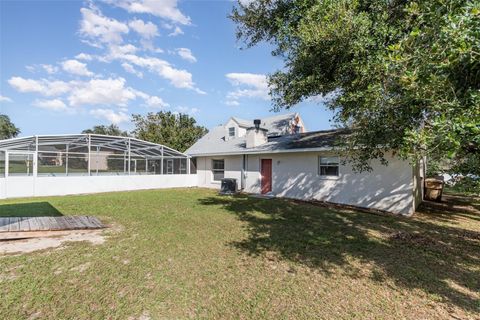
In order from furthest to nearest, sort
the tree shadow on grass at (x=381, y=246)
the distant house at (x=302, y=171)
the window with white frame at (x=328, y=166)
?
the window with white frame at (x=328, y=166) < the distant house at (x=302, y=171) < the tree shadow on grass at (x=381, y=246)

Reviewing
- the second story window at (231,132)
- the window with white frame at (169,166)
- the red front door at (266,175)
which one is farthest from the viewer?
the second story window at (231,132)

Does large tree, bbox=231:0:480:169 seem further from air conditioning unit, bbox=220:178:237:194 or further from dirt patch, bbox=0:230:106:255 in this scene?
air conditioning unit, bbox=220:178:237:194

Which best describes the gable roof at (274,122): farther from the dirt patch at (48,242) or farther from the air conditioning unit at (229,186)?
the dirt patch at (48,242)

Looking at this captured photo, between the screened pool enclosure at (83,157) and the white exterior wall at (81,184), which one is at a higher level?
the screened pool enclosure at (83,157)

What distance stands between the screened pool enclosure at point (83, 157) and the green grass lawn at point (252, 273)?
9427mm

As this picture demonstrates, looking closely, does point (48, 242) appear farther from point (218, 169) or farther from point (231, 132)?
point (231, 132)

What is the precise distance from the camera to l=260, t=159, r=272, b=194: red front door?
1497cm

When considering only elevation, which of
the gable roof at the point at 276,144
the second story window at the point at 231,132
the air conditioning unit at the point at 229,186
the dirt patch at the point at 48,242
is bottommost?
the dirt patch at the point at 48,242

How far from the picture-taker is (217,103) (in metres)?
20.6

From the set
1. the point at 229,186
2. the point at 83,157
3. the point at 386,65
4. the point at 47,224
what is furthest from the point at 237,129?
the point at 386,65

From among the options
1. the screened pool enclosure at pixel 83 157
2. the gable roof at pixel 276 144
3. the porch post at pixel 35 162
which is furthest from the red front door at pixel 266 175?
the porch post at pixel 35 162

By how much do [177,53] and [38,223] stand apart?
39.5 feet

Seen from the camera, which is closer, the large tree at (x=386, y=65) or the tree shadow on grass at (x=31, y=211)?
the large tree at (x=386, y=65)

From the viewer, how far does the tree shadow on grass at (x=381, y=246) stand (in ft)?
13.5
